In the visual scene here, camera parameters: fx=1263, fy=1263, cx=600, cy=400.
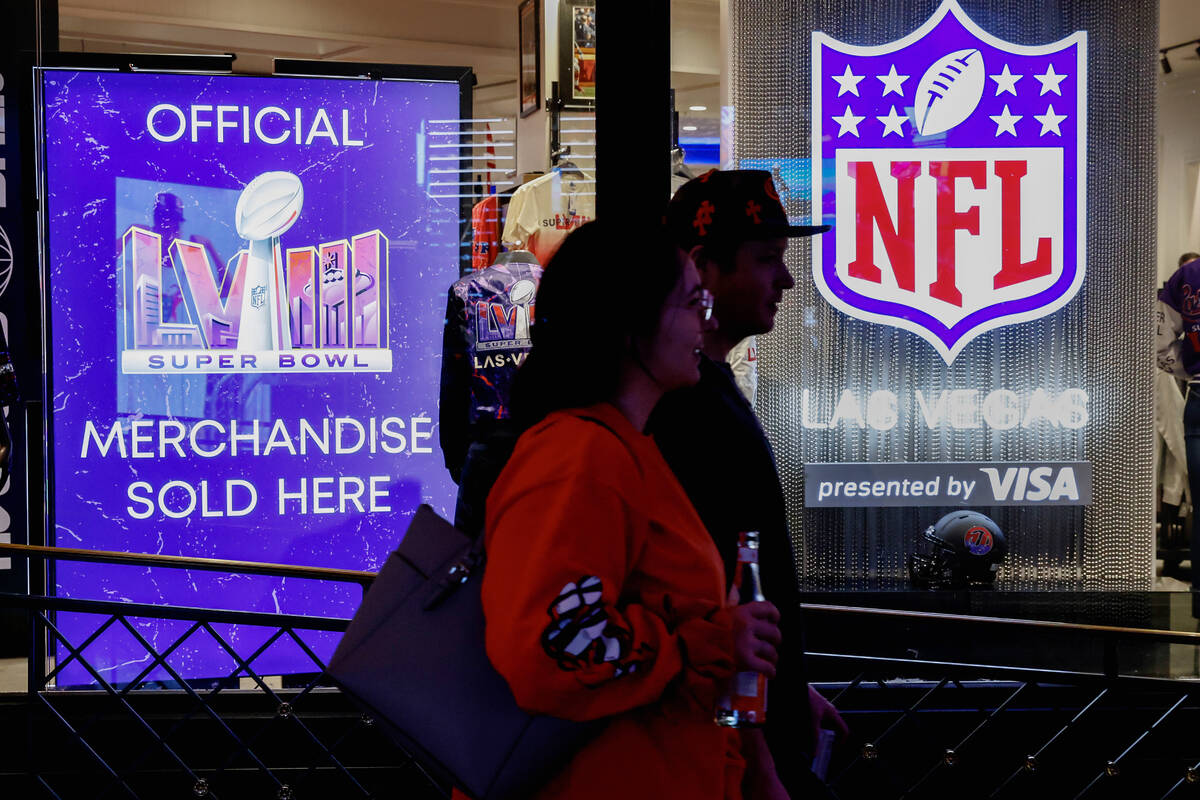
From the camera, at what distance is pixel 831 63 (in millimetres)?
5141

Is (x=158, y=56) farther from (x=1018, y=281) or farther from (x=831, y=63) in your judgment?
(x=1018, y=281)

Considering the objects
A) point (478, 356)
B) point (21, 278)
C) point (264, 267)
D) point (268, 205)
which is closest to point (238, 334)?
point (264, 267)

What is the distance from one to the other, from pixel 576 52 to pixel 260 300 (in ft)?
4.71

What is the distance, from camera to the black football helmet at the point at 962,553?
497 centimetres

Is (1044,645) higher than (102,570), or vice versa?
(102,570)

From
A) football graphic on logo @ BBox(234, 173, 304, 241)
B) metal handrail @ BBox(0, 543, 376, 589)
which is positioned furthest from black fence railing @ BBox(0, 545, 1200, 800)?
football graphic on logo @ BBox(234, 173, 304, 241)

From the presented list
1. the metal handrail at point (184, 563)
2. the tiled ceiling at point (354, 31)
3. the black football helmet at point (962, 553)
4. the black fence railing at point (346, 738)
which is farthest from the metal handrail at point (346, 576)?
the tiled ceiling at point (354, 31)

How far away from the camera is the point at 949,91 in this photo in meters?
5.15

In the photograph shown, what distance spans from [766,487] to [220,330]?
283cm

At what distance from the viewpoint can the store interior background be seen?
4496mm

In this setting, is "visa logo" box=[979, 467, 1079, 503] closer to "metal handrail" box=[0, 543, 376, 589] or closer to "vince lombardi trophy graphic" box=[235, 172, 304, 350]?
"vince lombardi trophy graphic" box=[235, 172, 304, 350]

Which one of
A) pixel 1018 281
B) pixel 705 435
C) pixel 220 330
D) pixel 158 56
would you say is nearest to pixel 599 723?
pixel 705 435

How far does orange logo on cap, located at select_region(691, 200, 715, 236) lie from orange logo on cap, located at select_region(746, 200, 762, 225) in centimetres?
6

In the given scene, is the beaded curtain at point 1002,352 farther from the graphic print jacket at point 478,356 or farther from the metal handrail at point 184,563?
the metal handrail at point 184,563
